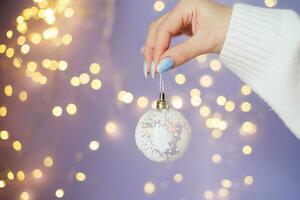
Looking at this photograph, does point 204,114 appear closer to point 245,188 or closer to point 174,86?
point 174,86

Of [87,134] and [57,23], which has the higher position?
[57,23]

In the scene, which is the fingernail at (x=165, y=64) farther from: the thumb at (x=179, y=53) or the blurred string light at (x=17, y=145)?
the blurred string light at (x=17, y=145)

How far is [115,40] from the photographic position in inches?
63.6

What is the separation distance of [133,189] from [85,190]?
17 centimetres

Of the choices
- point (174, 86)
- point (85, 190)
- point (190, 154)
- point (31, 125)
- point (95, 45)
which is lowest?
point (85, 190)

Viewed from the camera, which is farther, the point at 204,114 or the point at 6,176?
the point at 6,176

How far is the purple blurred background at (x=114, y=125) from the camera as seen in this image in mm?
1526

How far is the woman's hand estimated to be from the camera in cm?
85

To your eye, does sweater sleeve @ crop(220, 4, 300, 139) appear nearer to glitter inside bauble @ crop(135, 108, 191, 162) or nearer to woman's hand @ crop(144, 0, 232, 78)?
woman's hand @ crop(144, 0, 232, 78)

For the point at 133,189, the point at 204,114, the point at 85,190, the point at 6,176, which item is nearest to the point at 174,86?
the point at 204,114

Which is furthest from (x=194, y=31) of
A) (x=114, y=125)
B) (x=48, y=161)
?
(x=48, y=161)

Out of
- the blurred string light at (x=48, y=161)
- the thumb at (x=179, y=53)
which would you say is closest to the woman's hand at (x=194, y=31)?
the thumb at (x=179, y=53)

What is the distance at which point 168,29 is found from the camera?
86 centimetres

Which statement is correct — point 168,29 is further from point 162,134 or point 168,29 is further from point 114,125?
point 114,125
